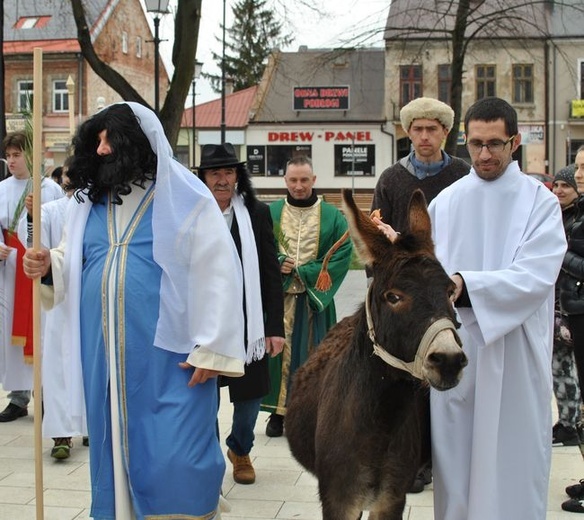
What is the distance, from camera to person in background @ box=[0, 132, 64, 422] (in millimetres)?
7516

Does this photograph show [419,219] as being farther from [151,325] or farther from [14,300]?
[14,300]

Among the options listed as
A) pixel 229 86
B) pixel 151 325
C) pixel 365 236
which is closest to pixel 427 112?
pixel 365 236

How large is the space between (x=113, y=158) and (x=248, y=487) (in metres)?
2.80

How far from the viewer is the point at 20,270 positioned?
762 cm

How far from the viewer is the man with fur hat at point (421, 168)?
548cm

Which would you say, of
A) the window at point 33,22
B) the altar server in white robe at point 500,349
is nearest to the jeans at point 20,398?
the altar server in white robe at point 500,349

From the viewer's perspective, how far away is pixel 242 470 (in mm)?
5898

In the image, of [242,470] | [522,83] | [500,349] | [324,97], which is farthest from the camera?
[324,97]

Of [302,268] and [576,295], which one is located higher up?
[302,268]

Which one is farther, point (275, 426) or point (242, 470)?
point (275, 426)

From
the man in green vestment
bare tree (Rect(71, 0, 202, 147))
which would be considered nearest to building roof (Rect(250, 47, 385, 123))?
bare tree (Rect(71, 0, 202, 147))

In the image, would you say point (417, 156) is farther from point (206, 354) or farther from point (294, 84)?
point (294, 84)

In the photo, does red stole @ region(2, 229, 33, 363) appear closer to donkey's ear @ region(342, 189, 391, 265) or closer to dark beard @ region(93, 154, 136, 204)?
dark beard @ region(93, 154, 136, 204)

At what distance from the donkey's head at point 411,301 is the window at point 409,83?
4281cm
